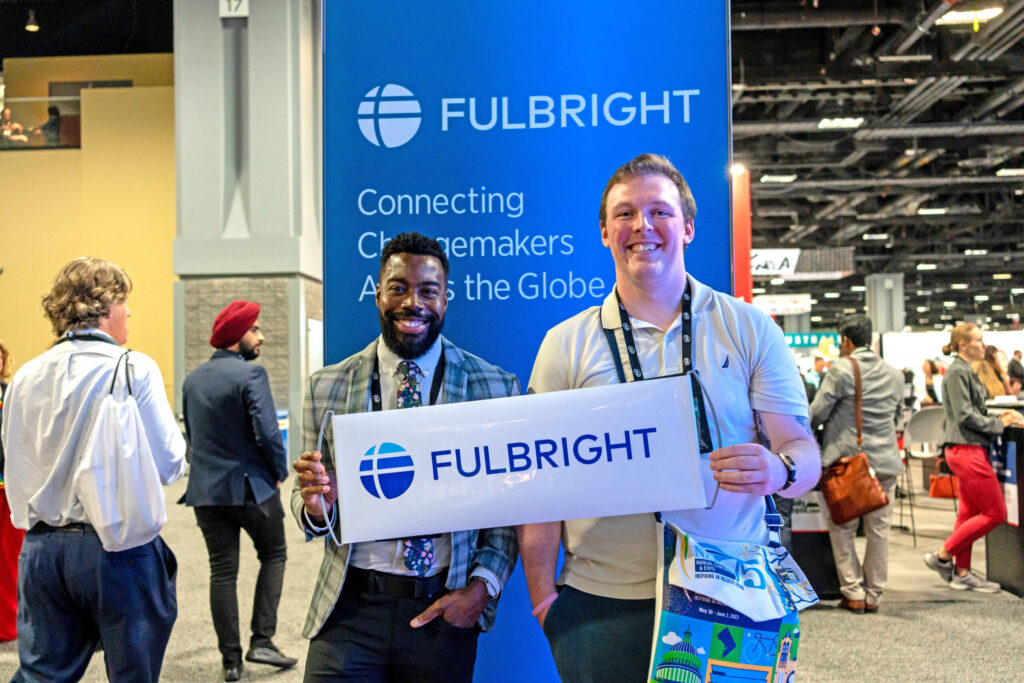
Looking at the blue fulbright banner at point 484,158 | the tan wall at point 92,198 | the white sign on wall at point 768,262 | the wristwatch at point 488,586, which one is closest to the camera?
the wristwatch at point 488,586

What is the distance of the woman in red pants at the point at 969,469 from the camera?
590 cm

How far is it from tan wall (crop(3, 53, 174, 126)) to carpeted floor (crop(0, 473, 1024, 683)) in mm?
10184

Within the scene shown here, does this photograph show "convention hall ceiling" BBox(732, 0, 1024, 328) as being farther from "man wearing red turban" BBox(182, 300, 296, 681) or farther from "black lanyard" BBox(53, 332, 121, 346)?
"black lanyard" BBox(53, 332, 121, 346)

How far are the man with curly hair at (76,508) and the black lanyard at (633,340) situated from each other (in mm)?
1386

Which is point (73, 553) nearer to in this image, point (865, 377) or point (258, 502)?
point (258, 502)

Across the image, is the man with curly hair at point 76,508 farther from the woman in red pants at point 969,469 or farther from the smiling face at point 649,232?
the woman in red pants at point 969,469

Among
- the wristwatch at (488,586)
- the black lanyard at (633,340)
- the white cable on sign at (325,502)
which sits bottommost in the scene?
the wristwatch at (488,586)

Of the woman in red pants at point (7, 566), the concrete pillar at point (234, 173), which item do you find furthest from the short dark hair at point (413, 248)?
the concrete pillar at point (234, 173)

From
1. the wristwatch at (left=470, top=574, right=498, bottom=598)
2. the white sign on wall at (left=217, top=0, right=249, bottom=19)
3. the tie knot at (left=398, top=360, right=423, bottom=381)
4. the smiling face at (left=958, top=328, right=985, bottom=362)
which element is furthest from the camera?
the white sign on wall at (left=217, top=0, right=249, bottom=19)

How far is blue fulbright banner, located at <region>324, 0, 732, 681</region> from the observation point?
2.48 meters

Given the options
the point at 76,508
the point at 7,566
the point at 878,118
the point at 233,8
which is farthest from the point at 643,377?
the point at 878,118

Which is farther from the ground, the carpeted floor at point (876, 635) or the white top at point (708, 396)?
the white top at point (708, 396)

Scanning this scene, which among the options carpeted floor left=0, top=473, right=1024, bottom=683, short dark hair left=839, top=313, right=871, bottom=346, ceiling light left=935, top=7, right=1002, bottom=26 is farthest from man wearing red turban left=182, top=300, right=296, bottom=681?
ceiling light left=935, top=7, right=1002, bottom=26

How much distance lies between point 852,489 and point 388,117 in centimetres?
390
